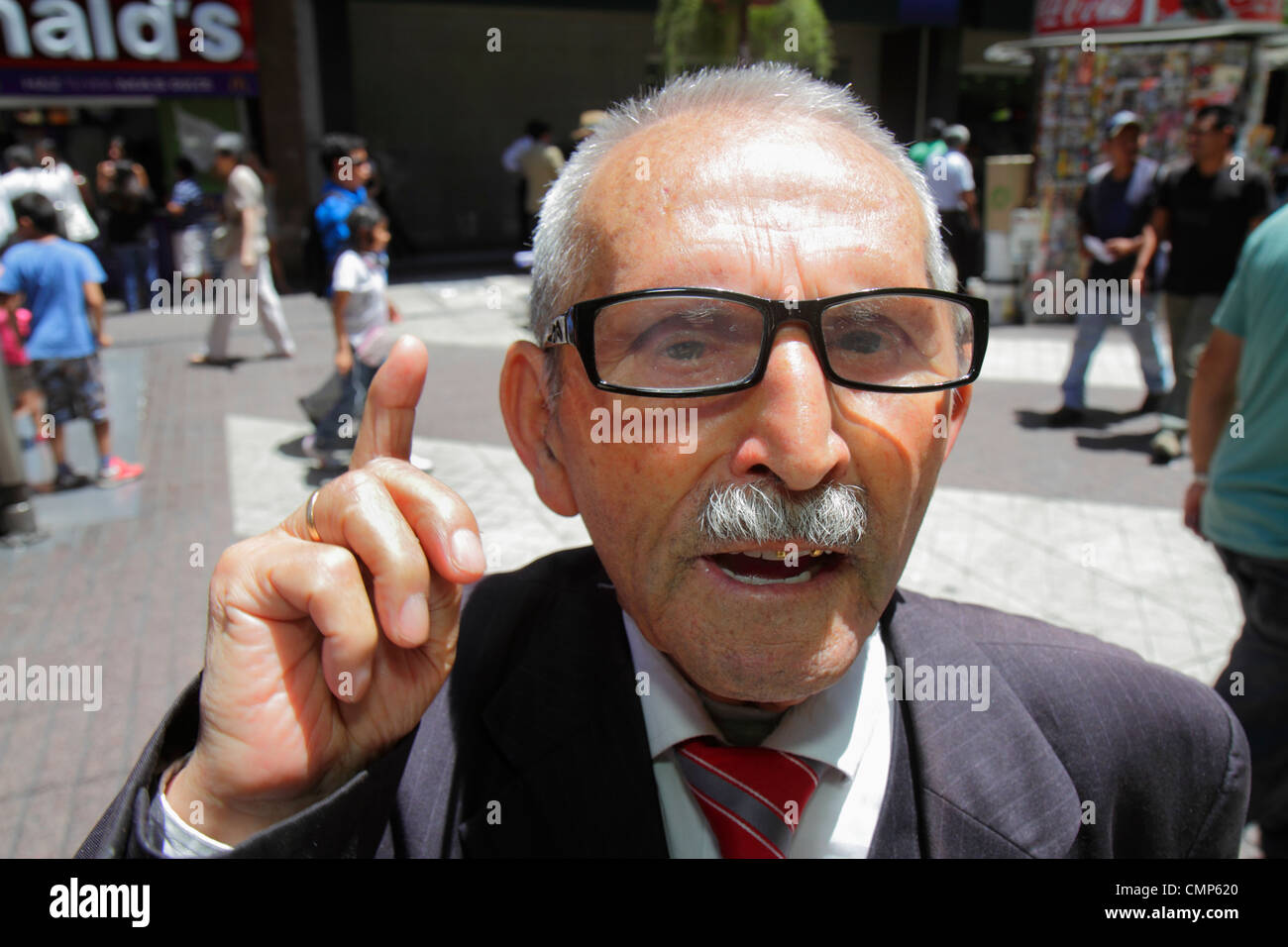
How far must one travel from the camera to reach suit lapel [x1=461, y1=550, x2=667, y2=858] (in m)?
1.34

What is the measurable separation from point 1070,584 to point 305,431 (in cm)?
560

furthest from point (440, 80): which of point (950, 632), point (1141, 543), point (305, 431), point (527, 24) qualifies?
point (950, 632)

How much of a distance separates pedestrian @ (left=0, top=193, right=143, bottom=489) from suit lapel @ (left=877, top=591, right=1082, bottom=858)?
636 centimetres

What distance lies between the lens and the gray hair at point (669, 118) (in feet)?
4.64

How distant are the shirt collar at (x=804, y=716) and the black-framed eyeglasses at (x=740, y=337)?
0.43 m

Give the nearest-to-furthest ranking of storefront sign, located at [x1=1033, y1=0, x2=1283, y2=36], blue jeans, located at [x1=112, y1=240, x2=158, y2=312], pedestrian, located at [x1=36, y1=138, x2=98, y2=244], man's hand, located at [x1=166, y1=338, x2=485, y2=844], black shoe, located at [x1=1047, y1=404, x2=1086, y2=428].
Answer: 1. man's hand, located at [x1=166, y1=338, x2=485, y2=844]
2. black shoe, located at [x1=1047, y1=404, x2=1086, y2=428]
3. pedestrian, located at [x1=36, y1=138, x2=98, y2=244]
4. blue jeans, located at [x1=112, y1=240, x2=158, y2=312]
5. storefront sign, located at [x1=1033, y1=0, x2=1283, y2=36]

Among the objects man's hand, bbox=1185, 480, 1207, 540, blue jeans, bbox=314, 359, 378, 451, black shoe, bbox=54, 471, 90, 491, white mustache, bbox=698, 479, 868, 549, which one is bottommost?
black shoe, bbox=54, 471, 90, 491

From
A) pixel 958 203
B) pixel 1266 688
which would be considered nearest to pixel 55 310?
pixel 1266 688

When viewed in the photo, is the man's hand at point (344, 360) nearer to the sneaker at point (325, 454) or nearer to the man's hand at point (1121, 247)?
the sneaker at point (325, 454)

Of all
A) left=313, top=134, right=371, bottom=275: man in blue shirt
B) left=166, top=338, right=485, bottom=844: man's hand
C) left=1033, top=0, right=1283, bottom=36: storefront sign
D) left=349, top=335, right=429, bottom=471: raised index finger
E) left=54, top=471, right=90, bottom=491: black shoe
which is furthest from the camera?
left=1033, top=0, right=1283, bottom=36: storefront sign

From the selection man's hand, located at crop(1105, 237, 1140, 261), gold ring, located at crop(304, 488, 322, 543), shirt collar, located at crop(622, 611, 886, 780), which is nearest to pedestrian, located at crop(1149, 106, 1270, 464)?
man's hand, located at crop(1105, 237, 1140, 261)

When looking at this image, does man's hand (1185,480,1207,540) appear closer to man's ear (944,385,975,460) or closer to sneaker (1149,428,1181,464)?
man's ear (944,385,975,460)

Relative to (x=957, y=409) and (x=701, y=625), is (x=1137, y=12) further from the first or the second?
(x=701, y=625)

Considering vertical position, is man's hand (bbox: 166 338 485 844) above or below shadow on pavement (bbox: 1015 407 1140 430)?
above
